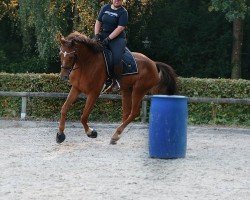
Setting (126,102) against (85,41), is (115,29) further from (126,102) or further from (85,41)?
(126,102)

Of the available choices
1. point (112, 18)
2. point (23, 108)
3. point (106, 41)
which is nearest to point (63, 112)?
point (106, 41)

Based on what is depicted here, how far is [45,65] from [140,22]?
17.7 ft

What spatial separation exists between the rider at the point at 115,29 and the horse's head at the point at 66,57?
74 centimetres

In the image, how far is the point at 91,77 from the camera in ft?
39.0

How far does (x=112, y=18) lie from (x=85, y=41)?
2.48 feet

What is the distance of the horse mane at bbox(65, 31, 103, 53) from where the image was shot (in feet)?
A: 38.1

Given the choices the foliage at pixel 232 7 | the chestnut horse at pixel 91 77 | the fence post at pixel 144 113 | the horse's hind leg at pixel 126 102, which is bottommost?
the fence post at pixel 144 113

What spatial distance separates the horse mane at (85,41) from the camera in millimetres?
11602

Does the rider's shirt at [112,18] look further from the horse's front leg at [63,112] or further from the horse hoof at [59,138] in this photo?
the horse hoof at [59,138]

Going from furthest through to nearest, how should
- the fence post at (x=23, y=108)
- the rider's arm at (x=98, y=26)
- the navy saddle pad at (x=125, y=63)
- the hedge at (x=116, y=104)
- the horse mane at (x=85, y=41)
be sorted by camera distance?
1. the hedge at (x=116, y=104)
2. the fence post at (x=23, y=108)
3. the rider's arm at (x=98, y=26)
4. the navy saddle pad at (x=125, y=63)
5. the horse mane at (x=85, y=41)

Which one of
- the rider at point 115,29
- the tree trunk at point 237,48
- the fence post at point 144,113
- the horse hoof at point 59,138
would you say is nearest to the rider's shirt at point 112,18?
the rider at point 115,29

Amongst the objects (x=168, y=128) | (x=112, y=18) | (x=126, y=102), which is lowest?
(x=126, y=102)

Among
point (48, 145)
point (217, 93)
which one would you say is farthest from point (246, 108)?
point (48, 145)

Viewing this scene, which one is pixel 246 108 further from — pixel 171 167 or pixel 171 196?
pixel 171 196
